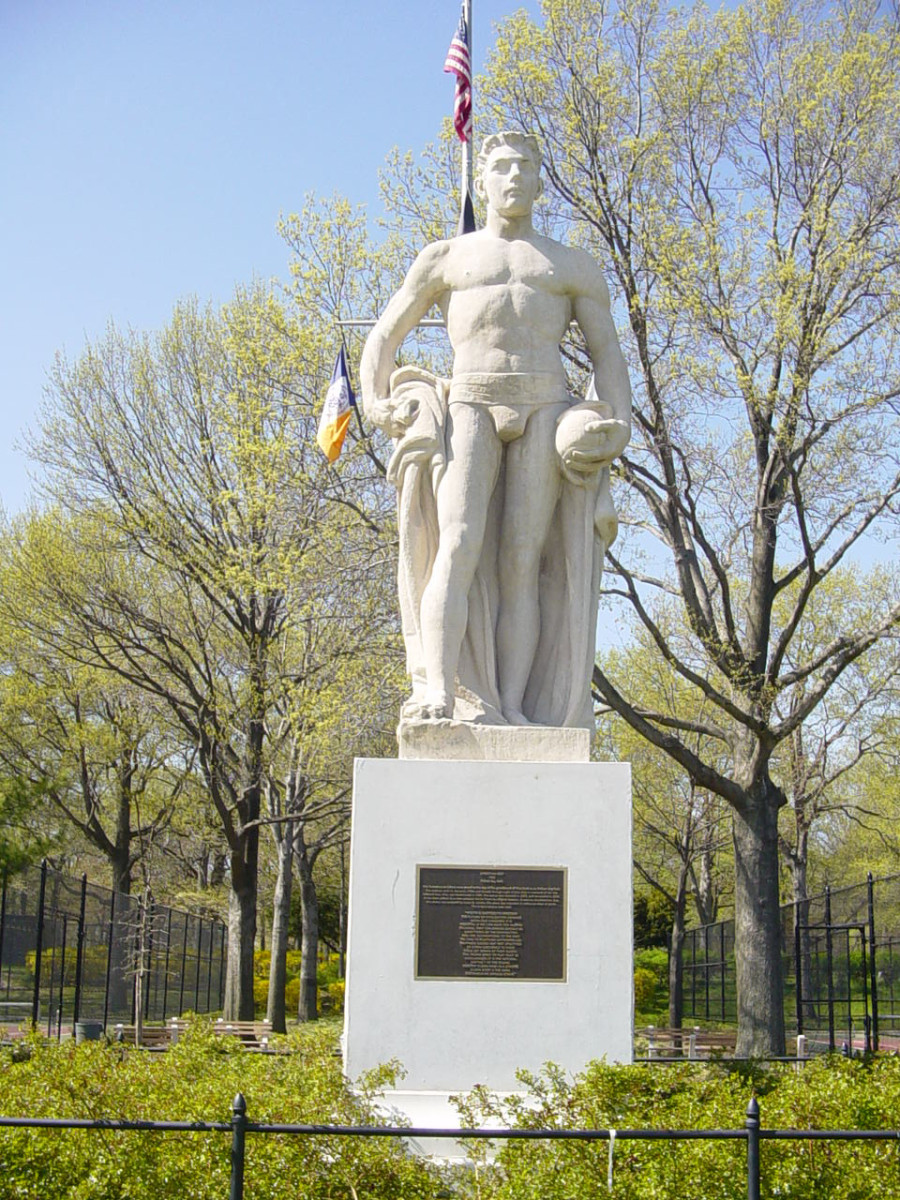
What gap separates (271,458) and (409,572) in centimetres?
1289

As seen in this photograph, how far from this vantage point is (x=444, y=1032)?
22.0ft

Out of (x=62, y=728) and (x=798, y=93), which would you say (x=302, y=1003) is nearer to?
(x=62, y=728)

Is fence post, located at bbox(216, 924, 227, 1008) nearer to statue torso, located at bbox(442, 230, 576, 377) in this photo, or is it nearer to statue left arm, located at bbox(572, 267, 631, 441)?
statue left arm, located at bbox(572, 267, 631, 441)

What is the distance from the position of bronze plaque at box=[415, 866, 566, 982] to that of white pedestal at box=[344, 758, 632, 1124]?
0.13 feet

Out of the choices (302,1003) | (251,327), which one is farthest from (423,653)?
(302,1003)

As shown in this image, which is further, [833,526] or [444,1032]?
[833,526]

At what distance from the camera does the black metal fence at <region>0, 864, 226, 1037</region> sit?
19.6m

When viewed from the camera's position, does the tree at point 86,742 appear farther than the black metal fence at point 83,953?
Yes

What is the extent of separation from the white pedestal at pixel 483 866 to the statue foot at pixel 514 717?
58 cm

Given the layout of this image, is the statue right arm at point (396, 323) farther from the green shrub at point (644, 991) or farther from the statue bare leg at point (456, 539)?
the green shrub at point (644, 991)

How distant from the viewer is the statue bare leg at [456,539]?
7.55 meters

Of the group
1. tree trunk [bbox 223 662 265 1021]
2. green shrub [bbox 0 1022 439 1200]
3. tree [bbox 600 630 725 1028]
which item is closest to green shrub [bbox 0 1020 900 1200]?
green shrub [bbox 0 1022 439 1200]

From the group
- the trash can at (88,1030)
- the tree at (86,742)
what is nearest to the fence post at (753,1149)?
the trash can at (88,1030)

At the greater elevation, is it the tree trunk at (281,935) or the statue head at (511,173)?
the statue head at (511,173)
